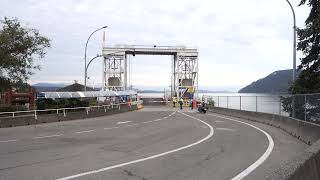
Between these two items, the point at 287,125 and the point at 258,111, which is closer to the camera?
the point at 287,125

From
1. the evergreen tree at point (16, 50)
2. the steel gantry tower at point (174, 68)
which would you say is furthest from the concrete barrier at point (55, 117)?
the steel gantry tower at point (174, 68)

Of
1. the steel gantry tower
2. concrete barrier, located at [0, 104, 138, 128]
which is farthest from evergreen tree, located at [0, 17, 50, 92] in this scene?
the steel gantry tower

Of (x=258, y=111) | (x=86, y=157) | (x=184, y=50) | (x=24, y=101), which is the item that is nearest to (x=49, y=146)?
(x=86, y=157)

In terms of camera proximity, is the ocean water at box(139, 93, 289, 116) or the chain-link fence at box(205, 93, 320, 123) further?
the ocean water at box(139, 93, 289, 116)

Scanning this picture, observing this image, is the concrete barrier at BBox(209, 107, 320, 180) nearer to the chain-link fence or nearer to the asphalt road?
the chain-link fence

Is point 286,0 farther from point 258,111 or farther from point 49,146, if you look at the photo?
point 49,146

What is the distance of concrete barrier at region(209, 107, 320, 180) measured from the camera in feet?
23.4

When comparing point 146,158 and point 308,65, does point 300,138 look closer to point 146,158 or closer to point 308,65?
point 146,158

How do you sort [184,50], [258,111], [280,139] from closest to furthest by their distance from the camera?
1. [280,139]
2. [258,111]
3. [184,50]

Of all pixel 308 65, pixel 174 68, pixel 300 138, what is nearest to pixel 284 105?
pixel 300 138

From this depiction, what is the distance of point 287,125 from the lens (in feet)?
88.7

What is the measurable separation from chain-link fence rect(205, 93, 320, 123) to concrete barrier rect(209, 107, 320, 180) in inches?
12.6

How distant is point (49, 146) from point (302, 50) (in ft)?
84.1

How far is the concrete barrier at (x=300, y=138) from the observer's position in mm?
7131
